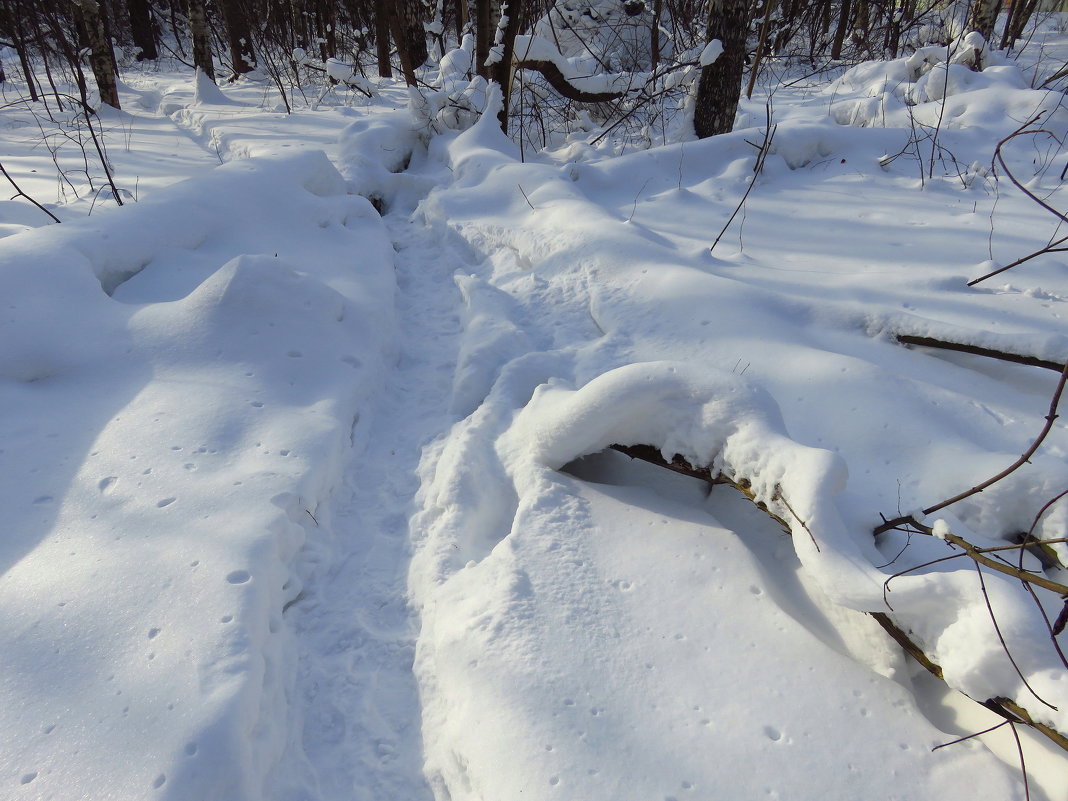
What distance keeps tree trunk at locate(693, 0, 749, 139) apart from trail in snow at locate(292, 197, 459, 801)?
402cm

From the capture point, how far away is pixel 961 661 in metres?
1.45

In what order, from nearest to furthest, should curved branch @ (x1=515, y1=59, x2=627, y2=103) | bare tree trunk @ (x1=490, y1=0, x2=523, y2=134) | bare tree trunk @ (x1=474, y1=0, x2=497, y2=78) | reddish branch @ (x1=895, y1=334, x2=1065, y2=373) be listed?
reddish branch @ (x1=895, y1=334, x2=1065, y2=373), curved branch @ (x1=515, y1=59, x2=627, y2=103), bare tree trunk @ (x1=490, y1=0, x2=523, y2=134), bare tree trunk @ (x1=474, y1=0, x2=497, y2=78)

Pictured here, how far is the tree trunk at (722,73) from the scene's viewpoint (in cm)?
503

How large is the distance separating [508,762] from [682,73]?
20.2 ft

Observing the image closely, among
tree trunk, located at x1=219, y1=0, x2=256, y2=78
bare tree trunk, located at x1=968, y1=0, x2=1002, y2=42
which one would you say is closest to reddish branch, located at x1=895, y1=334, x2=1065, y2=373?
bare tree trunk, located at x1=968, y1=0, x2=1002, y2=42

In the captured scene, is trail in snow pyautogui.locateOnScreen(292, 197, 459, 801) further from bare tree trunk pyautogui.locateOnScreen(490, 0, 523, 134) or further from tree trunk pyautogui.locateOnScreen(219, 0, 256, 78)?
tree trunk pyautogui.locateOnScreen(219, 0, 256, 78)

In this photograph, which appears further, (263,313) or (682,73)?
(682,73)

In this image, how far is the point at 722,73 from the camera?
17.8 feet

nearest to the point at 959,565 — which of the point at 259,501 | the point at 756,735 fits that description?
the point at 756,735

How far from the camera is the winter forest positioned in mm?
1489

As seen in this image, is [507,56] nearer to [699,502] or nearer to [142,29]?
[699,502]

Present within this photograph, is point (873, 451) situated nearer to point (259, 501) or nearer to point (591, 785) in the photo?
point (591, 785)

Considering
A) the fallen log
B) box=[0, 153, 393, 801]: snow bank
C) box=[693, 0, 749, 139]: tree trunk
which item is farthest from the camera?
box=[693, 0, 749, 139]: tree trunk

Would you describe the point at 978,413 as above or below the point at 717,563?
above
